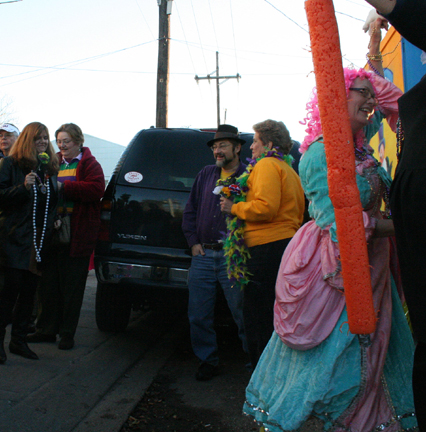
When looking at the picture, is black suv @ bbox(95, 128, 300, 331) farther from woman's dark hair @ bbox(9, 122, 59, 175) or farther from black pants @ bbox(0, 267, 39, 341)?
woman's dark hair @ bbox(9, 122, 59, 175)

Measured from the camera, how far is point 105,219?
14.9 feet

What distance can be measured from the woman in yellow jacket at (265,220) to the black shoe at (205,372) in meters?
0.74

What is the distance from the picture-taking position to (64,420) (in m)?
3.08

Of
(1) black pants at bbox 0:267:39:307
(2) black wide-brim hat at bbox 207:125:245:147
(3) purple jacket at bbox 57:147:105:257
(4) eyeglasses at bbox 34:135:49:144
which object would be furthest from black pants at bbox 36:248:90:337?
(2) black wide-brim hat at bbox 207:125:245:147

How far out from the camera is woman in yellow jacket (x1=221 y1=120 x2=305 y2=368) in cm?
338

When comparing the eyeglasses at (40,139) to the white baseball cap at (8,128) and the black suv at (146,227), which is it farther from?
the white baseball cap at (8,128)

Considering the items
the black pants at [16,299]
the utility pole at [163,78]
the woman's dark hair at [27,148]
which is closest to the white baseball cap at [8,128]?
the woman's dark hair at [27,148]

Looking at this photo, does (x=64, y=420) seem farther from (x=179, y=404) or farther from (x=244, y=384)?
(x=244, y=384)

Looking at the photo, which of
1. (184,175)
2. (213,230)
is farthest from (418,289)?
(184,175)

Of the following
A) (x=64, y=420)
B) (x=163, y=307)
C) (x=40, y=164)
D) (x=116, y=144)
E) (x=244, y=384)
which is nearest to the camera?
(x=64, y=420)

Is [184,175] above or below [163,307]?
above

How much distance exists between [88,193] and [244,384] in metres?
2.14

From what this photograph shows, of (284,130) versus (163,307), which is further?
(163,307)

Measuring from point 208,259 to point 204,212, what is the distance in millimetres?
381
